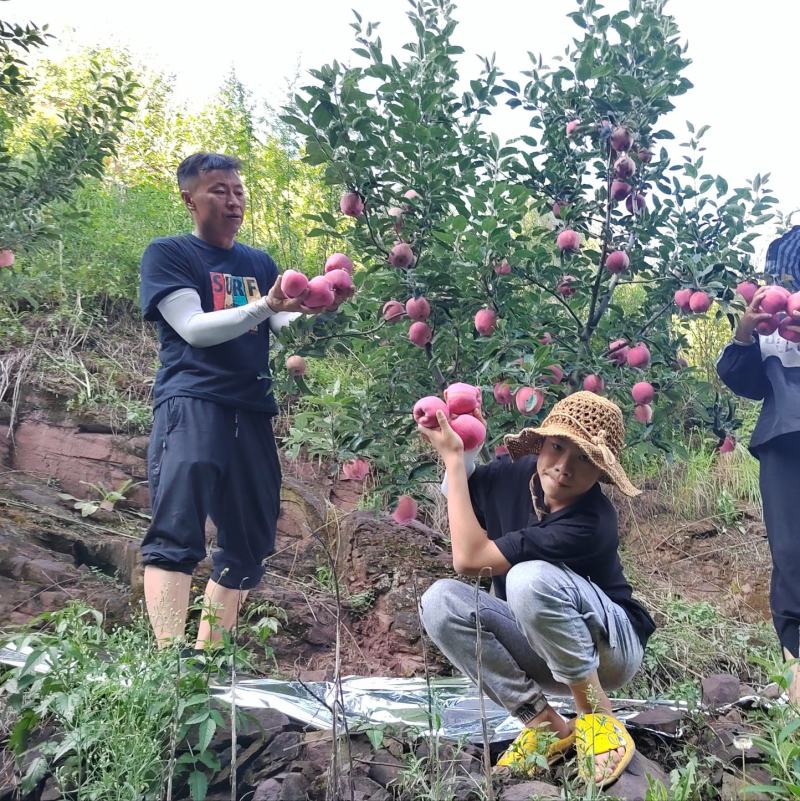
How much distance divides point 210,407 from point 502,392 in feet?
3.00

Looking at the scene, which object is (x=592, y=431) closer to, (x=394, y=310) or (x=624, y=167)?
(x=394, y=310)

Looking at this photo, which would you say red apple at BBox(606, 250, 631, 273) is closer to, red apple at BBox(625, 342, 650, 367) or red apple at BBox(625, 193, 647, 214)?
red apple at BBox(625, 193, 647, 214)

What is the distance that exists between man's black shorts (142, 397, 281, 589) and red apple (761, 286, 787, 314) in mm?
1617

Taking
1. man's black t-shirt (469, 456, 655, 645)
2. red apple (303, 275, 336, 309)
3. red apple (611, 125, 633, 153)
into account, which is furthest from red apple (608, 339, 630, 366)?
red apple (303, 275, 336, 309)

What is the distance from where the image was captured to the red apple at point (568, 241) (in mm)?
2799

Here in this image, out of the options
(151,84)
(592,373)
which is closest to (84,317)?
(592,373)

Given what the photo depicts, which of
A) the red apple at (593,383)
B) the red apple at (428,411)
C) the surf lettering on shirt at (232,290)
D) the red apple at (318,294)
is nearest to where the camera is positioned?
the red apple at (428,411)

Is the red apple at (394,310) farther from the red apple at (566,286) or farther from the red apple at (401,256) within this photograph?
the red apple at (566,286)

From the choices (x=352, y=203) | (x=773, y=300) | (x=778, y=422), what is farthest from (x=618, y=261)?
(x=352, y=203)

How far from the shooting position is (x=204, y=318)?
8.10ft

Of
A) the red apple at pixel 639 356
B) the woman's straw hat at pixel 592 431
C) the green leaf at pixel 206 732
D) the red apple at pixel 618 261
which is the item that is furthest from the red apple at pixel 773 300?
the green leaf at pixel 206 732

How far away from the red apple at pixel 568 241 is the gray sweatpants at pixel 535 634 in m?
1.32

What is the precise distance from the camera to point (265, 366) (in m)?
2.73

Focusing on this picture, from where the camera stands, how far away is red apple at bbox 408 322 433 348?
2.46 metres
